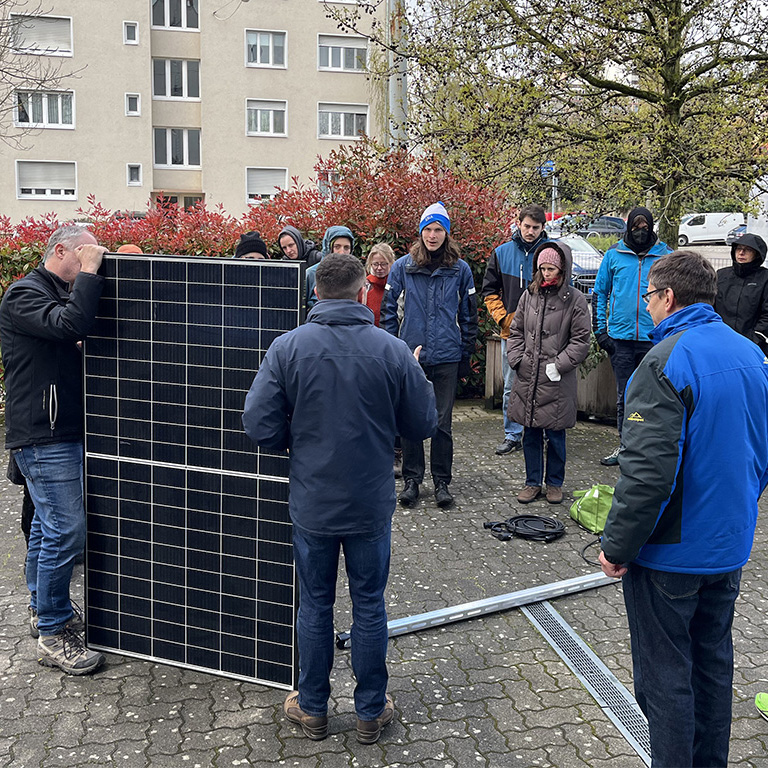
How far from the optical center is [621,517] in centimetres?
309

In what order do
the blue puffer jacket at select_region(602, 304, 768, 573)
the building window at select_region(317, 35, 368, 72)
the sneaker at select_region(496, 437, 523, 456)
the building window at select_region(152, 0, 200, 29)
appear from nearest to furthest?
the blue puffer jacket at select_region(602, 304, 768, 573), the sneaker at select_region(496, 437, 523, 456), the building window at select_region(152, 0, 200, 29), the building window at select_region(317, 35, 368, 72)

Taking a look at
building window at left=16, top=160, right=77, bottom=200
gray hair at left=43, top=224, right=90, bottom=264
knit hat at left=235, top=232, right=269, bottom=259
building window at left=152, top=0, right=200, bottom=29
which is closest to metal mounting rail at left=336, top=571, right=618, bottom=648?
gray hair at left=43, top=224, right=90, bottom=264

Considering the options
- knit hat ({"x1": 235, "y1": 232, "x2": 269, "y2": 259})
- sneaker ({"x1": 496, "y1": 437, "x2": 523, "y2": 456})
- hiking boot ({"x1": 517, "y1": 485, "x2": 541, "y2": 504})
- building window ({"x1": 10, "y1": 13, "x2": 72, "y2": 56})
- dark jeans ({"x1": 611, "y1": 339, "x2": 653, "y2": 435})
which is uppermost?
building window ({"x1": 10, "y1": 13, "x2": 72, "y2": 56})

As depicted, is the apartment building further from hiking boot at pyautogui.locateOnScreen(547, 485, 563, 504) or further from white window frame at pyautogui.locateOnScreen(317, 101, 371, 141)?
hiking boot at pyautogui.locateOnScreen(547, 485, 563, 504)

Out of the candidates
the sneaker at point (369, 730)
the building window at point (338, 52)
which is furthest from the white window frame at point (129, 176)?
the sneaker at point (369, 730)

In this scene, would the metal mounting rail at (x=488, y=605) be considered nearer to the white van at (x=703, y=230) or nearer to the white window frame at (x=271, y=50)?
the white van at (x=703, y=230)

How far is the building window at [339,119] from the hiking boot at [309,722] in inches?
1560

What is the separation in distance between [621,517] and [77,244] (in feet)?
9.62

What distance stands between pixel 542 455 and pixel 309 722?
12.5 feet

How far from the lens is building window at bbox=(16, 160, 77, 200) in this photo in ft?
126

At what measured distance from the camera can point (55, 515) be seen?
426cm

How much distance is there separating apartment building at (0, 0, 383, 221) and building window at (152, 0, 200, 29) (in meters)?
0.05

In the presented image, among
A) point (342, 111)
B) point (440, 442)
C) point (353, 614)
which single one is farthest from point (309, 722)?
point (342, 111)

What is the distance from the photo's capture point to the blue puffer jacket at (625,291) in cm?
755
